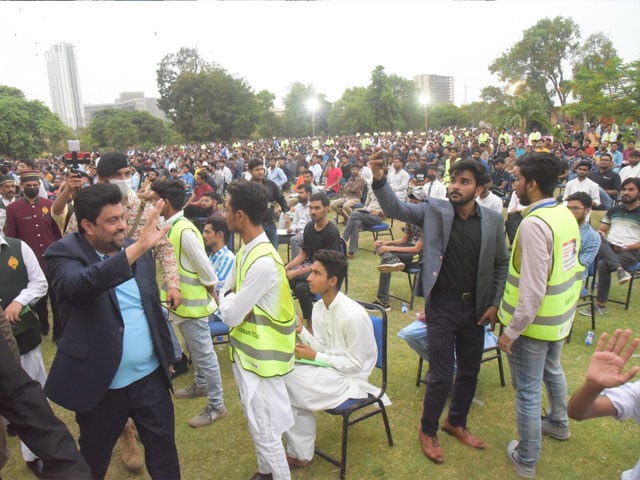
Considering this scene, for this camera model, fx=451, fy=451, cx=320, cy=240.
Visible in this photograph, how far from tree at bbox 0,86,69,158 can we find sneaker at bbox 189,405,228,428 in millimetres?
47704

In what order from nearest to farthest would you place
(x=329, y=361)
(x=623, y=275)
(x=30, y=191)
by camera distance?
(x=329, y=361), (x=30, y=191), (x=623, y=275)

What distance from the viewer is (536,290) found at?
2.77 m

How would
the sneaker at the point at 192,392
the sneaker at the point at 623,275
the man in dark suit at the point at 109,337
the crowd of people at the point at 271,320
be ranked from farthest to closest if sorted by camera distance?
the sneaker at the point at 623,275 < the sneaker at the point at 192,392 < the crowd of people at the point at 271,320 < the man in dark suit at the point at 109,337

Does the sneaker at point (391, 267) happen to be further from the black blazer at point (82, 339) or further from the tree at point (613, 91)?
the tree at point (613, 91)

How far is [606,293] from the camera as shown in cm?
585

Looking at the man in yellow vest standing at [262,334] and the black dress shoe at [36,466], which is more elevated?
the man in yellow vest standing at [262,334]

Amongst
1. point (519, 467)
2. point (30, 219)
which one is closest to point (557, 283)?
point (519, 467)

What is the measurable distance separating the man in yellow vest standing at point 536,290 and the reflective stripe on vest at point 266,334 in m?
1.42

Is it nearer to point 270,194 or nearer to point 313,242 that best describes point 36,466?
point 313,242

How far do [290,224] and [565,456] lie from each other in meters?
5.82

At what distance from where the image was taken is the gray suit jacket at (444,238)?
3.11 metres

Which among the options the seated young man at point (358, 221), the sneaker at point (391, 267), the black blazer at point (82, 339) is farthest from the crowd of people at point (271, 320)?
the seated young man at point (358, 221)

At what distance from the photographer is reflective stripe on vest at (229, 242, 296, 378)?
260cm

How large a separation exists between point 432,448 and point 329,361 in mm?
1024
